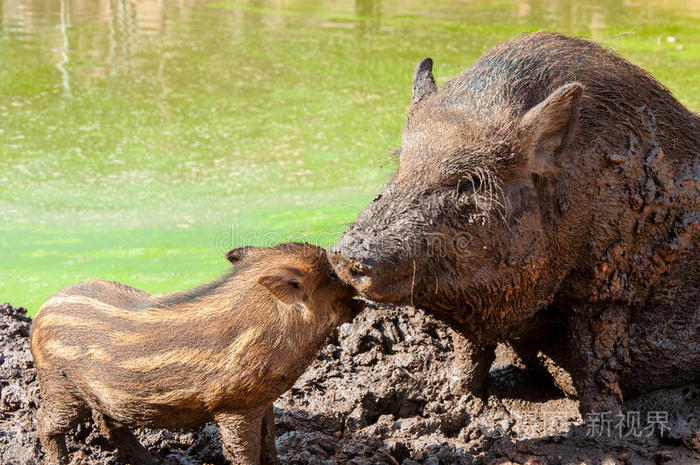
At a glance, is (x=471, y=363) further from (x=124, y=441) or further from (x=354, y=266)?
(x=124, y=441)

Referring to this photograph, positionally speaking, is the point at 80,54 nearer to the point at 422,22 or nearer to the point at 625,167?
the point at 422,22

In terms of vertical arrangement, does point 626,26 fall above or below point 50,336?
above

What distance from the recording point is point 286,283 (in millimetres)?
3314

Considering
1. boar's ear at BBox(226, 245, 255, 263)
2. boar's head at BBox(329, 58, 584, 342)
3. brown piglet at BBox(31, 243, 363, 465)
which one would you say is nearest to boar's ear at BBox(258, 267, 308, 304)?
brown piglet at BBox(31, 243, 363, 465)

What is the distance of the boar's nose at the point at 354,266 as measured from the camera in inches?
110

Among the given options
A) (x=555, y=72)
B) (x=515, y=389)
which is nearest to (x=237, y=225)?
(x=515, y=389)

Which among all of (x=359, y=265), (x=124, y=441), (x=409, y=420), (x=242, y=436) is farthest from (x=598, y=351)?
(x=124, y=441)

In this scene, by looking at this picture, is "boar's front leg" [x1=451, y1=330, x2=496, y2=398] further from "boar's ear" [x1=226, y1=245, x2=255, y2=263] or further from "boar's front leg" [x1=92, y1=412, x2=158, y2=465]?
"boar's front leg" [x1=92, y1=412, x2=158, y2=465]

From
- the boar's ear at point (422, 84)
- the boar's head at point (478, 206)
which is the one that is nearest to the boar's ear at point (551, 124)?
the boar's head at point (478, 206)

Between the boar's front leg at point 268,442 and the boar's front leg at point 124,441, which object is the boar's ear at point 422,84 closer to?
the boar's front leg at point 268,442

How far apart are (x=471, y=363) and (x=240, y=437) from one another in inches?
53.0

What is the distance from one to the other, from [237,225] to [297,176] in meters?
1.10

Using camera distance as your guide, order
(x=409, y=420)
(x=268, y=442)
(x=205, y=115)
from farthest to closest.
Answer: (x=205, y=115), (x=409, y=420), (x=268, y=442)

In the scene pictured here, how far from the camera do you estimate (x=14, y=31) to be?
11.8m
